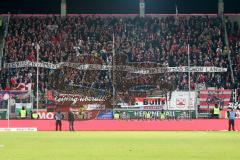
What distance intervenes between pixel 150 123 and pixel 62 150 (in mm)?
Answer: 19560

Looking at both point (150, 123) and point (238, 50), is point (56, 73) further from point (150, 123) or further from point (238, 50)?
point (238, 50)

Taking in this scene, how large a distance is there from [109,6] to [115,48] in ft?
39.9

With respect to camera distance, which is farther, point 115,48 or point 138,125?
point 115,48

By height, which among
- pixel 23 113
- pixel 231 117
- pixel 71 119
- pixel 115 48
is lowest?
pixel 71 119

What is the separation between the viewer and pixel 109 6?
62.1m

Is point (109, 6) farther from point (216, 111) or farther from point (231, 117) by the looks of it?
point (231, 117)

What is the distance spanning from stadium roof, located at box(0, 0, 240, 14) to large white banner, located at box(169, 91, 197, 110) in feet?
66.7

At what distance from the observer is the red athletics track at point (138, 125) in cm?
4062

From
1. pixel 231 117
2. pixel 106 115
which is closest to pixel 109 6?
pixel 106 115

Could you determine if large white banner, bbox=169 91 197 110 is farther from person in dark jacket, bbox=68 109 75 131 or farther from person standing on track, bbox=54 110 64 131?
person standing on track, bbox=54 110 64 131

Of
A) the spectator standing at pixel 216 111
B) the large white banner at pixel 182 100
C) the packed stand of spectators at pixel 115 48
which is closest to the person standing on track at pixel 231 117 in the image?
the spectator standing at pixel 216 111

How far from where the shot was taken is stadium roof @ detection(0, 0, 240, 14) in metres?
61.5

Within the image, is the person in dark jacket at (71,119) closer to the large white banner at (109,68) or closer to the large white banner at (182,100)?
the large white banner at (182,100)

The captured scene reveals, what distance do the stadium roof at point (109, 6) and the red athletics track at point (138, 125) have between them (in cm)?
2214
